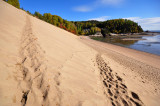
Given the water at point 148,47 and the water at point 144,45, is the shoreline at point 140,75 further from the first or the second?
the water at point 144,45

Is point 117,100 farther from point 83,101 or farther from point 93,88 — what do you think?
point 83,101

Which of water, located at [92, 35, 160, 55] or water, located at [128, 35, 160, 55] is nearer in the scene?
water, located at [128, 35, 160, 55]

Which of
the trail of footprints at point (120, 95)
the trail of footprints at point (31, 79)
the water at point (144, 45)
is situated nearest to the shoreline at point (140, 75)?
the trail of footprints at point (120, 95)

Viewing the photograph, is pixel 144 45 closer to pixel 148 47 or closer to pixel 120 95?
pixel 148 47

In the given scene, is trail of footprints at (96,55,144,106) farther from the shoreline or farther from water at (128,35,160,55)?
water at (128,35,160,55)

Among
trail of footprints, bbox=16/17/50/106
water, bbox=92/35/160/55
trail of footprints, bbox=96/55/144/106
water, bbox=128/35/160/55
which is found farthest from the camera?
water, bbox=92/35/160/55

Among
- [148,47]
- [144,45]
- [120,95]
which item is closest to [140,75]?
[120,95]

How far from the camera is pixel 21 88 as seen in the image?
2.36 m

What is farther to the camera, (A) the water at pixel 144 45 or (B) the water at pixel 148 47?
(A) the water at pixel 144 45

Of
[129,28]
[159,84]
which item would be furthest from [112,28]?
[159,84]

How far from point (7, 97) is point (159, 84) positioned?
7264mm

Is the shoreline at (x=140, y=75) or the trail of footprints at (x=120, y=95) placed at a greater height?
the trail of footprints at (x=120, y=95)

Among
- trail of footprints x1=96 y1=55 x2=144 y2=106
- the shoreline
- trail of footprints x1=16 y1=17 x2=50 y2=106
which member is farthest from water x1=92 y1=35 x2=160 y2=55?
trail of footprints x1=16 y1=17 x2=50 y2=106

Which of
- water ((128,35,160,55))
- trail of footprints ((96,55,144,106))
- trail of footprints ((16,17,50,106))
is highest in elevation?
trail of footprints ((16,17,50,106))
